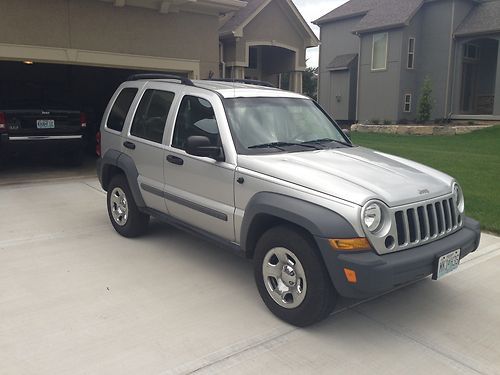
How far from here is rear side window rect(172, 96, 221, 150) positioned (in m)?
4.56

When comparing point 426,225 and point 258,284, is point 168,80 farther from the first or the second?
point 426,225

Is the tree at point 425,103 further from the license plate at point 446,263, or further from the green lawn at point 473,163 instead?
the license plate at point 446,263

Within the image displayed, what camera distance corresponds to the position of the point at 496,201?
7715 millimetres

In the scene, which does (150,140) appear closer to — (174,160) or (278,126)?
(174,160)

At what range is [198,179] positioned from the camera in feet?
15.0

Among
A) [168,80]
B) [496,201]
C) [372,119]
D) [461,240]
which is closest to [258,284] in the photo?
[461,240]

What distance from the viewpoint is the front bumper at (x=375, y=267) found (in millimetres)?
3258

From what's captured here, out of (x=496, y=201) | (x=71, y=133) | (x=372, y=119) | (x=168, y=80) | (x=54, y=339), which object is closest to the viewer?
(x=54, y=339)

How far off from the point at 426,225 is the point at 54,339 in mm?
2935

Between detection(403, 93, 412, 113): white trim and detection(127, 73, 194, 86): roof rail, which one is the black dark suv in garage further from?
detection(403, 93, 412, 113): white trim

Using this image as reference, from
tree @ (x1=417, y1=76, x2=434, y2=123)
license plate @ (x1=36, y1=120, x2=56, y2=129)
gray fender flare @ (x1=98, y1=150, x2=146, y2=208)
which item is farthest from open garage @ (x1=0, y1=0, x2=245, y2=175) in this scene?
tree @ (x1=417, y1=76, x2=434, y2=123)

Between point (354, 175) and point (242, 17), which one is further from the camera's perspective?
point (242, 17)

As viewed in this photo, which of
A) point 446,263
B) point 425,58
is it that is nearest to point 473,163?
point 446,263

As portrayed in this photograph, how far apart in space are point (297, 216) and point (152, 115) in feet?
8.63
